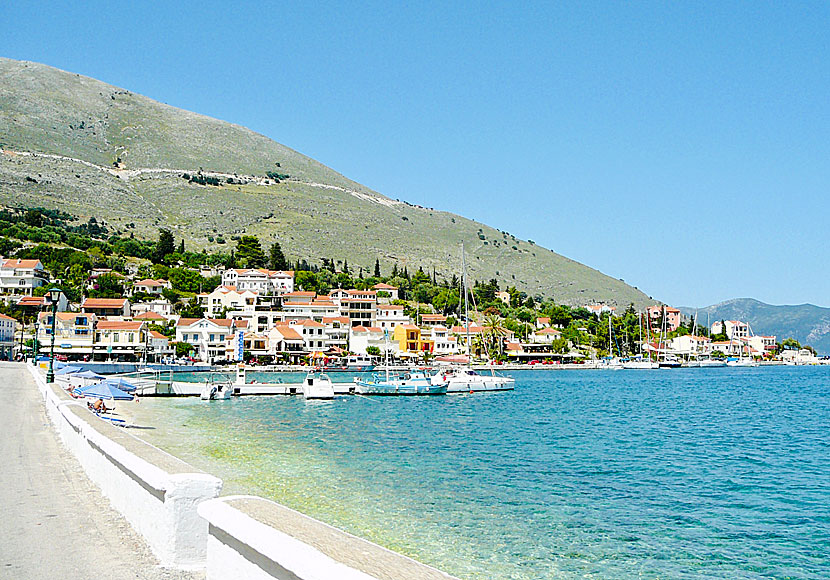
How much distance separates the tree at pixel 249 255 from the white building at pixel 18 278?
3691 centimetres

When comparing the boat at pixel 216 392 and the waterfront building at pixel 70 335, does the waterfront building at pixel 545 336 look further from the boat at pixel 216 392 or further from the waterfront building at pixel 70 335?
the boat at pixel 216 392

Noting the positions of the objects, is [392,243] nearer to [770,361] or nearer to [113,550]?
[770,361]

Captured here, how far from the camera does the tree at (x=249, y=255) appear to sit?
141750 mm

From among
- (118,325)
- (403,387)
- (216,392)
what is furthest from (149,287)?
(403,387)

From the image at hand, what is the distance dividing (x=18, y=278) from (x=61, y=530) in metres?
116

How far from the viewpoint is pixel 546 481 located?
801 inches

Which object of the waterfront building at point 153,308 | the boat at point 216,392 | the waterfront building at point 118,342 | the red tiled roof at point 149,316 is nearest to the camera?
the boat at point 216,392

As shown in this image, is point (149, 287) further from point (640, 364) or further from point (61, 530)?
point (61, 530)

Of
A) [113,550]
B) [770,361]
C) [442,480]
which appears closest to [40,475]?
[113,550]

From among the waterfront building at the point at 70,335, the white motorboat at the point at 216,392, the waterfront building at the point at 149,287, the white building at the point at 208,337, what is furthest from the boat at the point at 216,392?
the waterfront building at the point at 149,287

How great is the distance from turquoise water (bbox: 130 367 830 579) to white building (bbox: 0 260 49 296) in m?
78.8

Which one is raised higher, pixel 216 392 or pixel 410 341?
pixel 410 341

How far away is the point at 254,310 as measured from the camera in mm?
112625

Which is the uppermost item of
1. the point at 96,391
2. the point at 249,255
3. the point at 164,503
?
the point at 249,255
